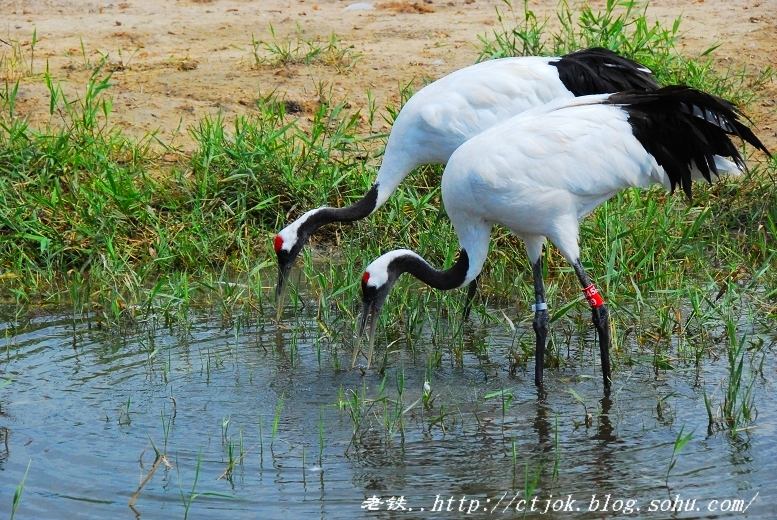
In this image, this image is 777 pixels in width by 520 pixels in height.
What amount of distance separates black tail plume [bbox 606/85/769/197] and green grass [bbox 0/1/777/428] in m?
0.61

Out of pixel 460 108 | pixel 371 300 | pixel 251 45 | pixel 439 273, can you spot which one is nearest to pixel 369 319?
pixel 371 300

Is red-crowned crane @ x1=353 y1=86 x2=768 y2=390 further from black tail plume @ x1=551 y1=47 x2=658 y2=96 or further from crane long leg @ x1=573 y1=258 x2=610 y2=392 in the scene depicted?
black tail plume @ x1=551 y1=47 x2=658 y2=96

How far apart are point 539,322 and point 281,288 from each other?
1.35 m

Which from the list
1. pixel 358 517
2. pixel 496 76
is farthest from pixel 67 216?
pixel 358 517

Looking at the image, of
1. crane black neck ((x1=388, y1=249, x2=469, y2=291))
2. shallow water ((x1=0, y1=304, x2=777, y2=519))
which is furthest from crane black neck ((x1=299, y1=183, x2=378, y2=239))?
Result: crane black neck ((x1=388, y1=249, x2=469, y2=291))

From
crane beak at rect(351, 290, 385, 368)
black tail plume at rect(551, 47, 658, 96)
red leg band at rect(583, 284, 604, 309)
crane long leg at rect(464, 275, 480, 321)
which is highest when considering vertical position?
black tail plume at rect(551, 47, 658, 96)

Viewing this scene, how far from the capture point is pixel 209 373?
6.12 metres

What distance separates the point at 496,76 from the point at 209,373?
2.22 metres

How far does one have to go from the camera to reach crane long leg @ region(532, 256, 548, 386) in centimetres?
604

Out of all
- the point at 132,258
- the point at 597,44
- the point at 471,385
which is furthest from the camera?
the point at 597,44

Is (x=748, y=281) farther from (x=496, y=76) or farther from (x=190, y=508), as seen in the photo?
(x=190, y=508)

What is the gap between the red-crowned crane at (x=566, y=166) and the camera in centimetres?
597

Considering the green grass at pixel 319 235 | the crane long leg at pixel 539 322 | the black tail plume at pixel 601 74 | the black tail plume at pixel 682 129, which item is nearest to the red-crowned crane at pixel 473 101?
the black tail plume at pixel 601 74

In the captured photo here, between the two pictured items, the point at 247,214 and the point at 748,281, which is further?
the point at 247,214
